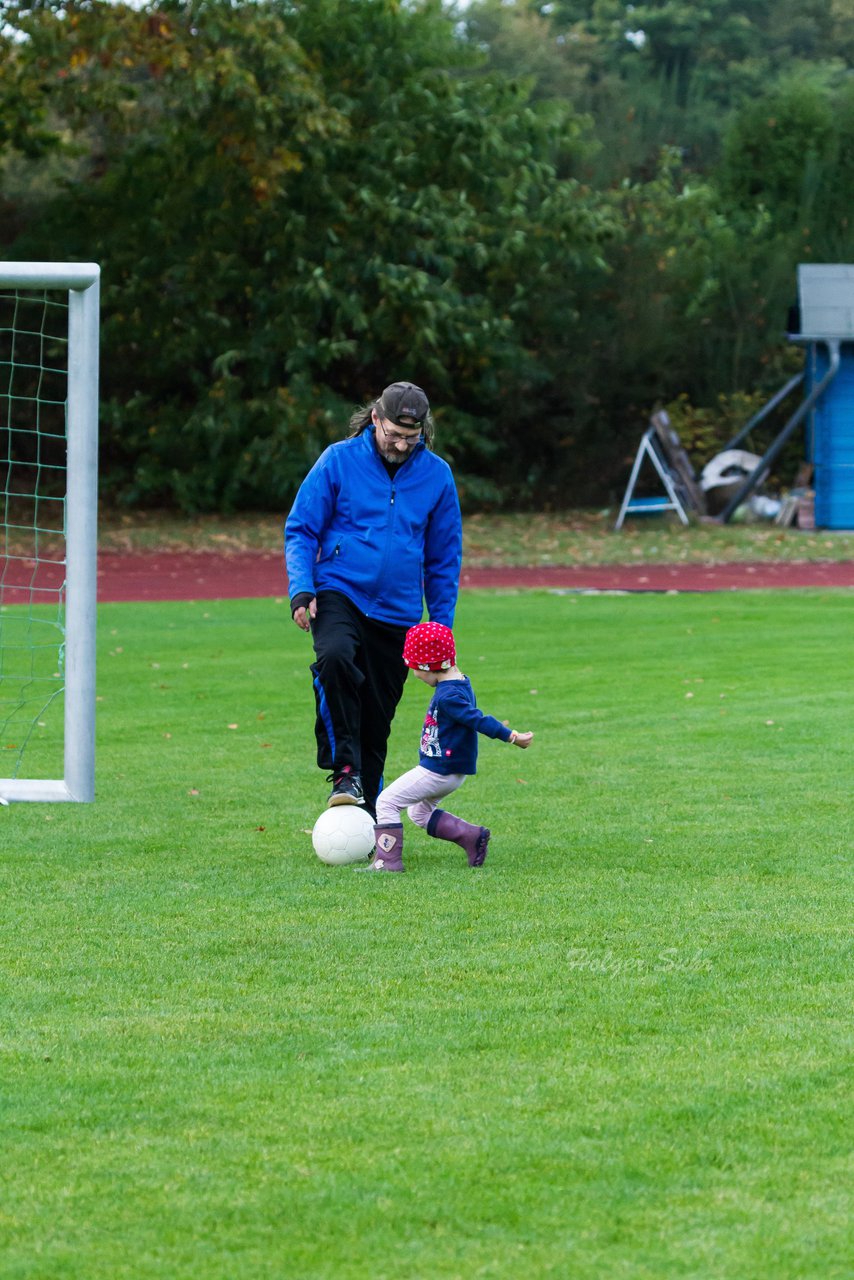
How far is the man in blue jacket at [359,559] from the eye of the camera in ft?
21.9

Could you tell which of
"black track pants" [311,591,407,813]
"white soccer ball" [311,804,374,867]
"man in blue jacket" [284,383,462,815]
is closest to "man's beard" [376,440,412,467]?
"man in blue jacket" [284,383,462,815]

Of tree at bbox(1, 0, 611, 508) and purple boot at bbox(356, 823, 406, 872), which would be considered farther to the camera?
tree at bbox(1, 0, 611, 508)

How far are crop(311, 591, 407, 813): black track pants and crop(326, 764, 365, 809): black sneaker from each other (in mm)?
32

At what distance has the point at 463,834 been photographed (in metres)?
6.50

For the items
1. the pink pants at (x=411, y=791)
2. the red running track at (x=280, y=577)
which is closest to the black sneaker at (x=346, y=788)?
the pink pants at (x=411, y=791)

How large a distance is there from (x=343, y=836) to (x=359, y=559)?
42.6 inches

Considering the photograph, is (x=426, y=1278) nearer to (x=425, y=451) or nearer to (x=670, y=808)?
(x=425, y=451)

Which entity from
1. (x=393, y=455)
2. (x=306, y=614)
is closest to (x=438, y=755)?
(x=306, y=614)

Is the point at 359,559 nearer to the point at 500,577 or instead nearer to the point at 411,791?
the point at 411,791

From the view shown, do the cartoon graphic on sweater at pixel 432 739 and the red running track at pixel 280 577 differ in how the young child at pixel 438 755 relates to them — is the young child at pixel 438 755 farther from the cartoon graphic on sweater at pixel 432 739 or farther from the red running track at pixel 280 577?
the red running track at pixel 280 577

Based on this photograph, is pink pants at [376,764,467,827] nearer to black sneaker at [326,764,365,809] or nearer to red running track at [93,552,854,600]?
black sneaker at [326,764,365,809]

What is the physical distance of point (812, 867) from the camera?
6434mm

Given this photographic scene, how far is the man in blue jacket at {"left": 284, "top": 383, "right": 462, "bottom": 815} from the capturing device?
6.66 meters

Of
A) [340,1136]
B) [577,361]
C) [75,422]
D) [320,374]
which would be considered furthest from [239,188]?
[340,1136]
